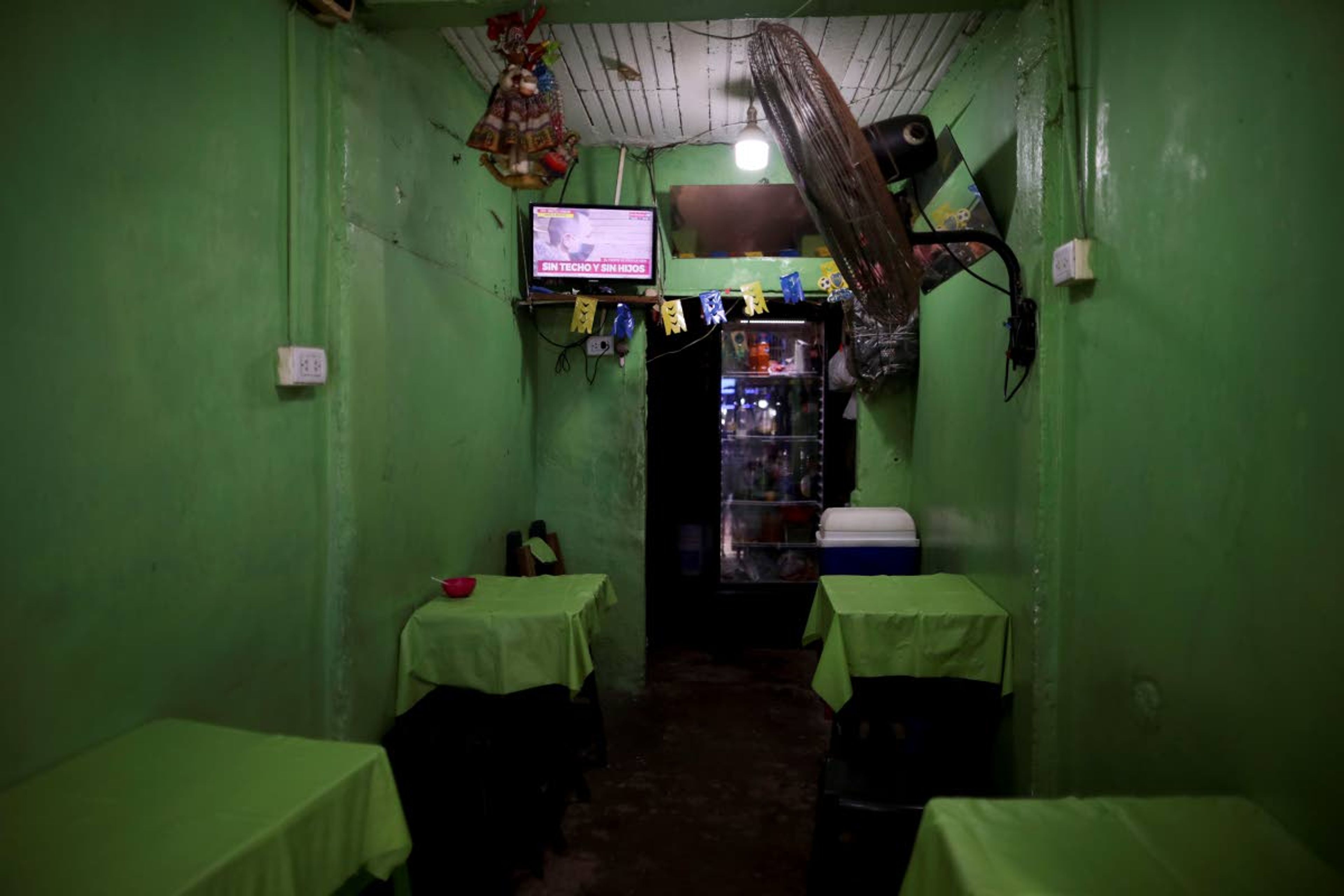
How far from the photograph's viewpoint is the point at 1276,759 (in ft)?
4.61

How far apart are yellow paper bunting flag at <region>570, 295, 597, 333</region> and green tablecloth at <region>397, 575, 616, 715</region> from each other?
73.3 inches

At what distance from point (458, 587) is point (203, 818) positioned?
66.1 inches

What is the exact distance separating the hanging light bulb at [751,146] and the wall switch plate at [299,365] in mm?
2548

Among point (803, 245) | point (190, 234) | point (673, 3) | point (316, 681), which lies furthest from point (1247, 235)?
point (803, 245)

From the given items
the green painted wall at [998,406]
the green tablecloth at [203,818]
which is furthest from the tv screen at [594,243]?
the green tablecloth at [203,818]

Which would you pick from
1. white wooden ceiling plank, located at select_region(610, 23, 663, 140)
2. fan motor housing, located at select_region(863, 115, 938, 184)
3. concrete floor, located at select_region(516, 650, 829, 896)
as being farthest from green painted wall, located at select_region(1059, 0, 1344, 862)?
white wooden ceiling plank, located at select_region(610, 23, 663, 140)

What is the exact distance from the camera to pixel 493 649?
271cm

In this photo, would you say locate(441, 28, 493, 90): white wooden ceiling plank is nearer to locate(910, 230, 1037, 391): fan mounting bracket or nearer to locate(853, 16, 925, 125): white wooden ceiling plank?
locate(853, 16, 925, 125): white wooden ceiling plank

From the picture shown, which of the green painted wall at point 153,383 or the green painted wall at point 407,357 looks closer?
the green painted wall at point 153,383

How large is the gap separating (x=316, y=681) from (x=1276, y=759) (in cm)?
247

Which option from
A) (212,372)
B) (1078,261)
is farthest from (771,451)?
(212,372)

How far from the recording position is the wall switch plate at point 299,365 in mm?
2127

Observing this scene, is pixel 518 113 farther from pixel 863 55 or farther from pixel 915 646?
pixel 915 646

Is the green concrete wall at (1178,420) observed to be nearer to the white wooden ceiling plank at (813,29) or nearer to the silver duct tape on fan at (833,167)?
the silver duct tape on fan at (833,167)
